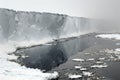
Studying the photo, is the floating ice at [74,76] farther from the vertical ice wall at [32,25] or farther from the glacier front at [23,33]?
the vertical ice wall at [32,25]

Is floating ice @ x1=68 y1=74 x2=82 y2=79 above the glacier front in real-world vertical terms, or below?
below

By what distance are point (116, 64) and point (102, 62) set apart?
79 cm

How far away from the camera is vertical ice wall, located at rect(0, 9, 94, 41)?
1686cm

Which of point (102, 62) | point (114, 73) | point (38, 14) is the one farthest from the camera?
point (38, 14)

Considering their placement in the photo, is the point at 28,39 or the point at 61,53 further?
the point at 28,39

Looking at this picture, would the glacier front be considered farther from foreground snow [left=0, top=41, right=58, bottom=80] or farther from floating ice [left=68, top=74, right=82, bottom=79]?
floating ice [left=68, top=74, right=82, bottom=79]

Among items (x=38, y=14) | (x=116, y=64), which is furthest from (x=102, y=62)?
(x=38, y=14)

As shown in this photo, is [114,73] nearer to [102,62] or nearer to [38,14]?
[102,62]

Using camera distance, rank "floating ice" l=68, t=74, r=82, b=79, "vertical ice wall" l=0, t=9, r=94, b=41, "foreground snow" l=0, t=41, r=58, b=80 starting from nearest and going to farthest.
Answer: "foreground snow" l=0, t=41, r=58, b=80, "floating ice" l=68, t=74, r=82, b=79, "vertical ice wall" l=0, t=9, r=94, b=41

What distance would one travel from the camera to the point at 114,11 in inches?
2542

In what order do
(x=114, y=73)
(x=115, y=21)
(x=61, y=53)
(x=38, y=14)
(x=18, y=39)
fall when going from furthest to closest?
(x=115, y=21) → (x=38, y=14) → (x=18, y=39) → (x=61, y=53) → (x=114, y=73)

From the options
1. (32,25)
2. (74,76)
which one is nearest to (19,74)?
(74,76)

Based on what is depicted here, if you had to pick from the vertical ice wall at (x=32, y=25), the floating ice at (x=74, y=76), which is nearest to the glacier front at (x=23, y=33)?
the vertical ice wall at (x=32, y=25)

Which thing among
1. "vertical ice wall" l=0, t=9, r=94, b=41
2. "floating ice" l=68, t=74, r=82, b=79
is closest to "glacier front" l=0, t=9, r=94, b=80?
"vertical ice wall" l=0, t=9, r=94, b=41
